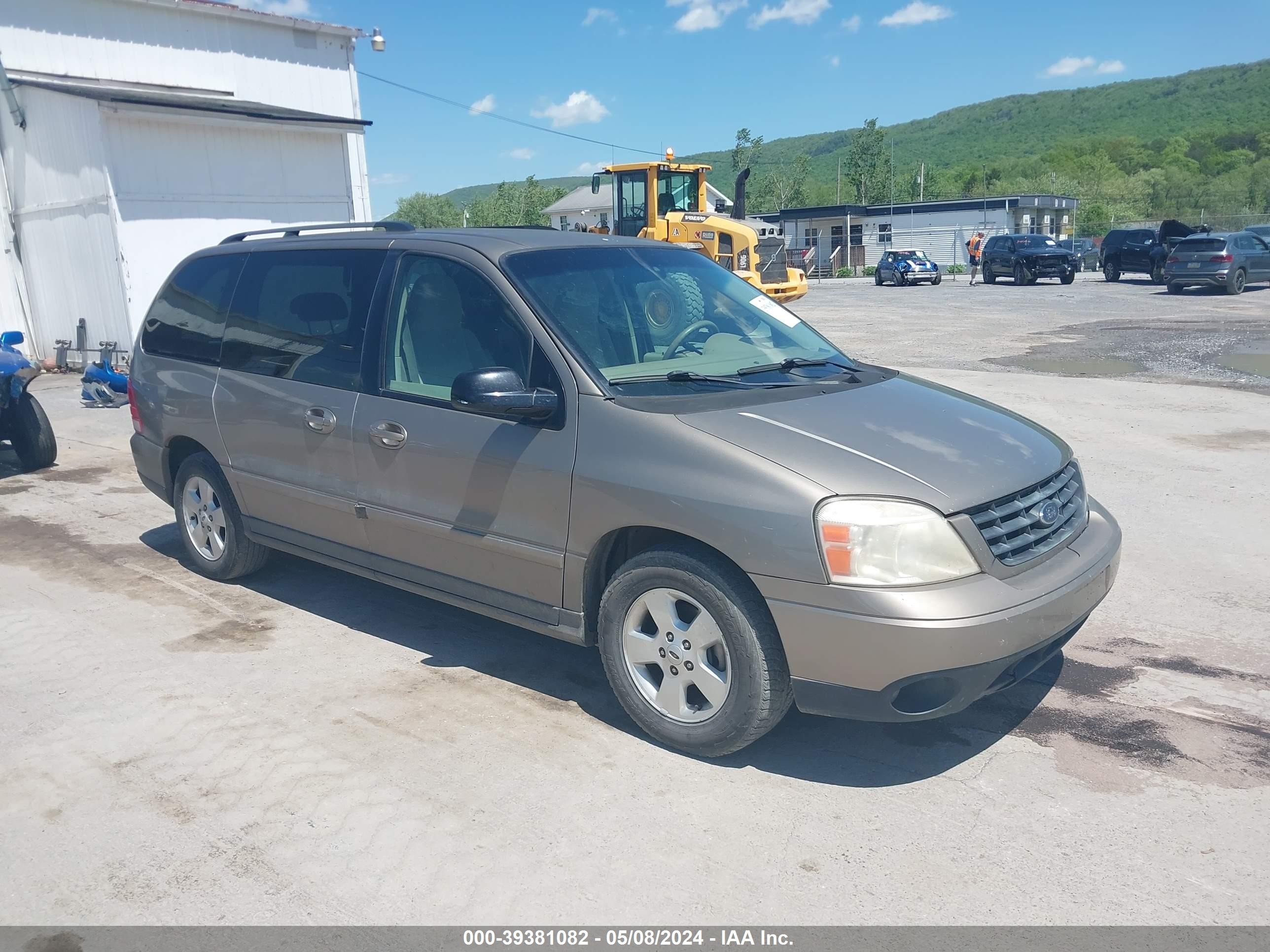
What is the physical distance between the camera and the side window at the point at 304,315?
4859mm

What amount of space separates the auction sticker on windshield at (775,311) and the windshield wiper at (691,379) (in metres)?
0.89

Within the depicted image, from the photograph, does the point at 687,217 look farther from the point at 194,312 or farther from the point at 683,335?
the point at 683,335

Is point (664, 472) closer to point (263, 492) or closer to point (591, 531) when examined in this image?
point (591, 531)

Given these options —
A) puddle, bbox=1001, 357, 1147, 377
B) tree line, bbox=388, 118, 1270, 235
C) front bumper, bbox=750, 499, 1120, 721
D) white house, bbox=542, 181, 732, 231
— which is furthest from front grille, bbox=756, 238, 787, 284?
white house, bbox=542, 181, 732, 231

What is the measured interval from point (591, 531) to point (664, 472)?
425 millimetres

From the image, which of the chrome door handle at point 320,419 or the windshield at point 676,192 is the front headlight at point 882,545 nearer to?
the chrome door handle at point 320,419

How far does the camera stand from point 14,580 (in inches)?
245

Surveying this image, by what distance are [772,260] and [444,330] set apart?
1924 centimetres

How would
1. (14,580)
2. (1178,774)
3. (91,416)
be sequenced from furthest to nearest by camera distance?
(91,416) → (14,580) → (1178,774)

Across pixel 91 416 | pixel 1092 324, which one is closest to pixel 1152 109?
pixel 1092 324

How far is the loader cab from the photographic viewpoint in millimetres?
21391

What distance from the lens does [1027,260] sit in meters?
35.4

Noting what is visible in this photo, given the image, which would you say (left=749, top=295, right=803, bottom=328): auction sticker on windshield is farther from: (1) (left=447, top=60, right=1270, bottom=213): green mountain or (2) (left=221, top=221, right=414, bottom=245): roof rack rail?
(1) (left=447, top=60, right=1270, bottom=213): green mountain

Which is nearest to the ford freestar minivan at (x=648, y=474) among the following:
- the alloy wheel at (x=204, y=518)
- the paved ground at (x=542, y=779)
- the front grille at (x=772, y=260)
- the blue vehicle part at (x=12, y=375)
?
the alloy wheel at (x=204, y=518)
